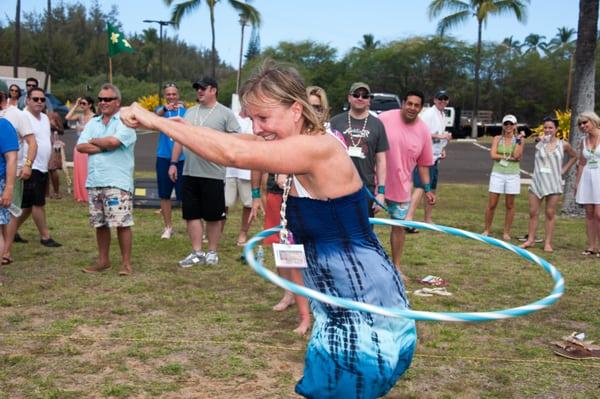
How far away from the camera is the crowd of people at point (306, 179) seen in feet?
9.10

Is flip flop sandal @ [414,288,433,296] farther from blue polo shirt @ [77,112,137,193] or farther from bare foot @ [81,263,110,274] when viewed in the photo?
bare foot @ [81,263,110,274]

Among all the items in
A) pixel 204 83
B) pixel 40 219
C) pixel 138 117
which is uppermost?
pixel 204 83

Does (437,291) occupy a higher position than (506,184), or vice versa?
(506,184)

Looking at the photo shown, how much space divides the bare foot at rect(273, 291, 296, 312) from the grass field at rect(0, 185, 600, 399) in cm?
7

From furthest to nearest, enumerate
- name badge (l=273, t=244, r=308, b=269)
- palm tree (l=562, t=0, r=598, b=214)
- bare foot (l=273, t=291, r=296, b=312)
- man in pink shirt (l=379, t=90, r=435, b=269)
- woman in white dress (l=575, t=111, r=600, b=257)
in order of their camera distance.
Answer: palm tree (l=562, t=0, r=598, b=214) < woman in white dress (l=575, t=111, r=600, b=257) < man in pink shirt (l=379, t=90, r=435, b=269) < bare foot (l=273, t=291, r=296, b=312) < name badge (l=273, t=244, r=308, b=269)

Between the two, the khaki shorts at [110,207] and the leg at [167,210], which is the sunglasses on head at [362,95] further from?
the leg at [167,210]

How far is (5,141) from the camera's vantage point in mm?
6711

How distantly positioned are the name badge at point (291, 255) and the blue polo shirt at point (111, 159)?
15.4 feet

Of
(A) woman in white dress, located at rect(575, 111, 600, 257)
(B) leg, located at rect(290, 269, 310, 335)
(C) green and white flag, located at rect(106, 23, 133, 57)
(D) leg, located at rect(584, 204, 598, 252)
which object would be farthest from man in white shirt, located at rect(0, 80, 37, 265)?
(C) green and white flag, located at rect(106, 23, 133, 57)

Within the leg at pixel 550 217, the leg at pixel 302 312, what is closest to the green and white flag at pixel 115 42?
the leg at pixel 550 217

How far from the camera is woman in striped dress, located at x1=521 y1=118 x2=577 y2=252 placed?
9703 mm

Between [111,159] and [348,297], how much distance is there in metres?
4.95

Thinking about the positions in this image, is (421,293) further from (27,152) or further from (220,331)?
(27,152)

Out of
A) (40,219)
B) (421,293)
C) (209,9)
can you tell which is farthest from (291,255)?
(209,9)
